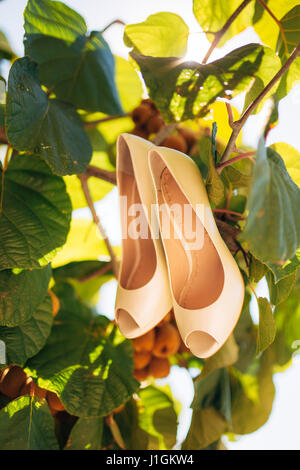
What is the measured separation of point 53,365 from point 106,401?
0.09 m

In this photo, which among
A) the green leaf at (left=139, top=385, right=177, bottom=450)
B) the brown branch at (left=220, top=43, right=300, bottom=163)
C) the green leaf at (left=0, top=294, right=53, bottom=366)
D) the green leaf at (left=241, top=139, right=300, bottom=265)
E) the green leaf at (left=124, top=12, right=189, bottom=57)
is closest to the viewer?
the green leaf at (left=241, top=139, right=300, bottom=265)

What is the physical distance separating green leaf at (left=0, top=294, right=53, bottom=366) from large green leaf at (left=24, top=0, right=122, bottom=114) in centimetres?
33

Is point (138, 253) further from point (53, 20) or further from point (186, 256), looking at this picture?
point (53, 20)

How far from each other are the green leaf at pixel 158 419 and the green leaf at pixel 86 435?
0.13m

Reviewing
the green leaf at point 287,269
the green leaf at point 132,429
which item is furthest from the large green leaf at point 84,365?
the green leaf at point 287,269

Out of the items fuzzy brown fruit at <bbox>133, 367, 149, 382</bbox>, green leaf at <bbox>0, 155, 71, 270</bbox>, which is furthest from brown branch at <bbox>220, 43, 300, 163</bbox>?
fuzzy brown fruit at <bbox>133, 367, 149, 382</bbox>

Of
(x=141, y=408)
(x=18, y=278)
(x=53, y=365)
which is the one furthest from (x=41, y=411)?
(x=141, y=408)

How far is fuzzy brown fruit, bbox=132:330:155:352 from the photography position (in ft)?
2.35

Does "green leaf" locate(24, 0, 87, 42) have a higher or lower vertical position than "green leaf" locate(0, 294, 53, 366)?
higher

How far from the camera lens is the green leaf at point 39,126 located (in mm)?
513

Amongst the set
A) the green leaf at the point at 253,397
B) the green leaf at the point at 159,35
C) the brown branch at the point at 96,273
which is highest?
the green leaf at the point at 159,35

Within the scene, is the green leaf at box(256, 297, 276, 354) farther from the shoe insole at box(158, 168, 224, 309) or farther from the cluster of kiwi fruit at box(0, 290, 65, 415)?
the cluster of kiwi fruit at box(0, 290, 65, 415)

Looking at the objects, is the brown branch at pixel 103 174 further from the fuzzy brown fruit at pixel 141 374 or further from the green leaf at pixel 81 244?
the fuzzy brown fruit at pixel 141 374

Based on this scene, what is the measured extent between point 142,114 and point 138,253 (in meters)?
0.33
